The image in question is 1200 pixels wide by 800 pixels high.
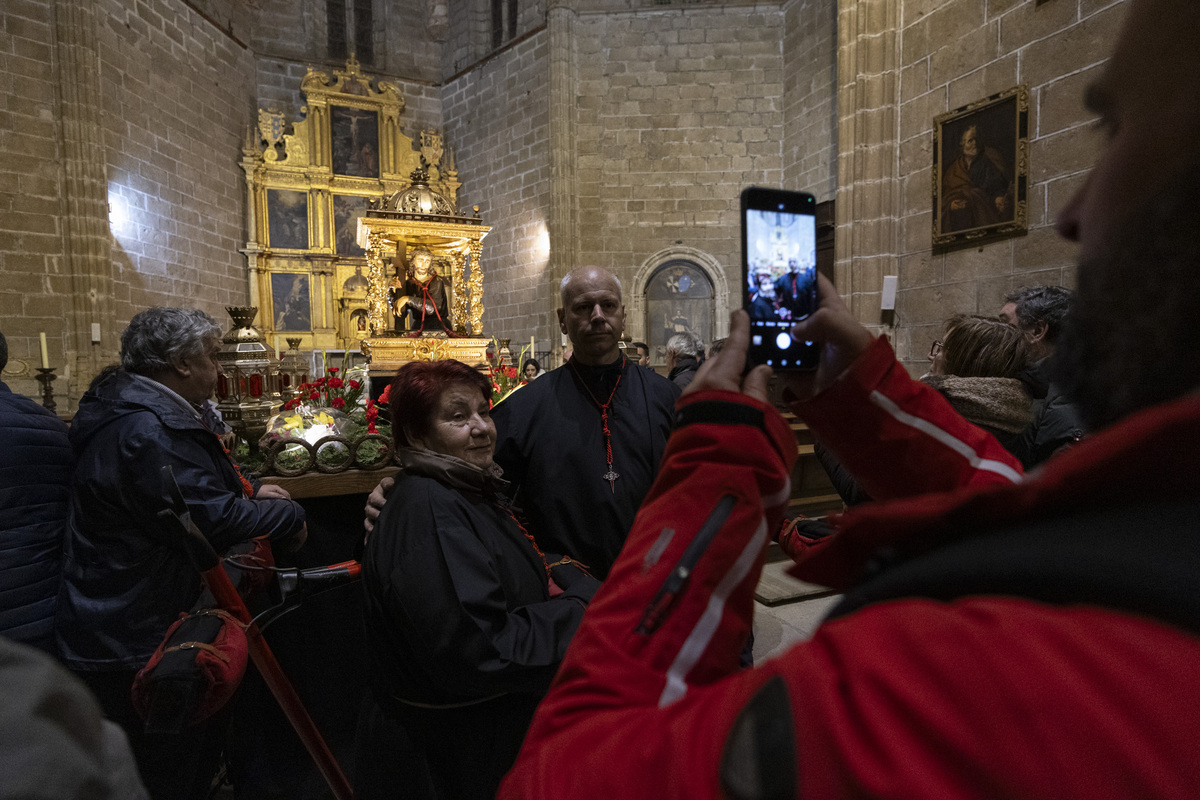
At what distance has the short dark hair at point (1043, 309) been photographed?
2.73 metres

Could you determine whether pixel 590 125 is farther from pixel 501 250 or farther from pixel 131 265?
pixel 131 265

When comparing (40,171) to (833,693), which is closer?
(833,693)

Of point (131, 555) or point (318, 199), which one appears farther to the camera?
point (318, 199)

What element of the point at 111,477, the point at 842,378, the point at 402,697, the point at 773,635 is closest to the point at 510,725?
the point at 402,697

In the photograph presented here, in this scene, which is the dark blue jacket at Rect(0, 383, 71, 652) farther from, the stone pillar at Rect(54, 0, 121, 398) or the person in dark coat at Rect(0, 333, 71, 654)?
the stone pillar at Rect(54, 0, 121, 398)

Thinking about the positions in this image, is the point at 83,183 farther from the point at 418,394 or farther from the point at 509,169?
the point at 418,394

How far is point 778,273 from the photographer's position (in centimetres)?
95

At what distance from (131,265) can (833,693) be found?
40.0ft

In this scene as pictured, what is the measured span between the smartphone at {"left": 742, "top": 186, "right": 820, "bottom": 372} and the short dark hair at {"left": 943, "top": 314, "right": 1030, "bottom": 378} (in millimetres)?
1544

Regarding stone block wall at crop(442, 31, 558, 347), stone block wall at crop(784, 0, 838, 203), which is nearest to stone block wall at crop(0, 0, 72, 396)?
stone block wall at crop(442, 31, 558, 347)

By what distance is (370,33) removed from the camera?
14.6 meters

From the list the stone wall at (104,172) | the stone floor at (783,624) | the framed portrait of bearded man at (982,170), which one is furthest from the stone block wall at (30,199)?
the framed portrait of bearded man at (982,170)

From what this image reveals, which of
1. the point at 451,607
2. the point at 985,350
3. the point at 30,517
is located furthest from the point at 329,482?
the point at 985,350

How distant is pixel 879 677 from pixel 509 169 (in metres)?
13.9
